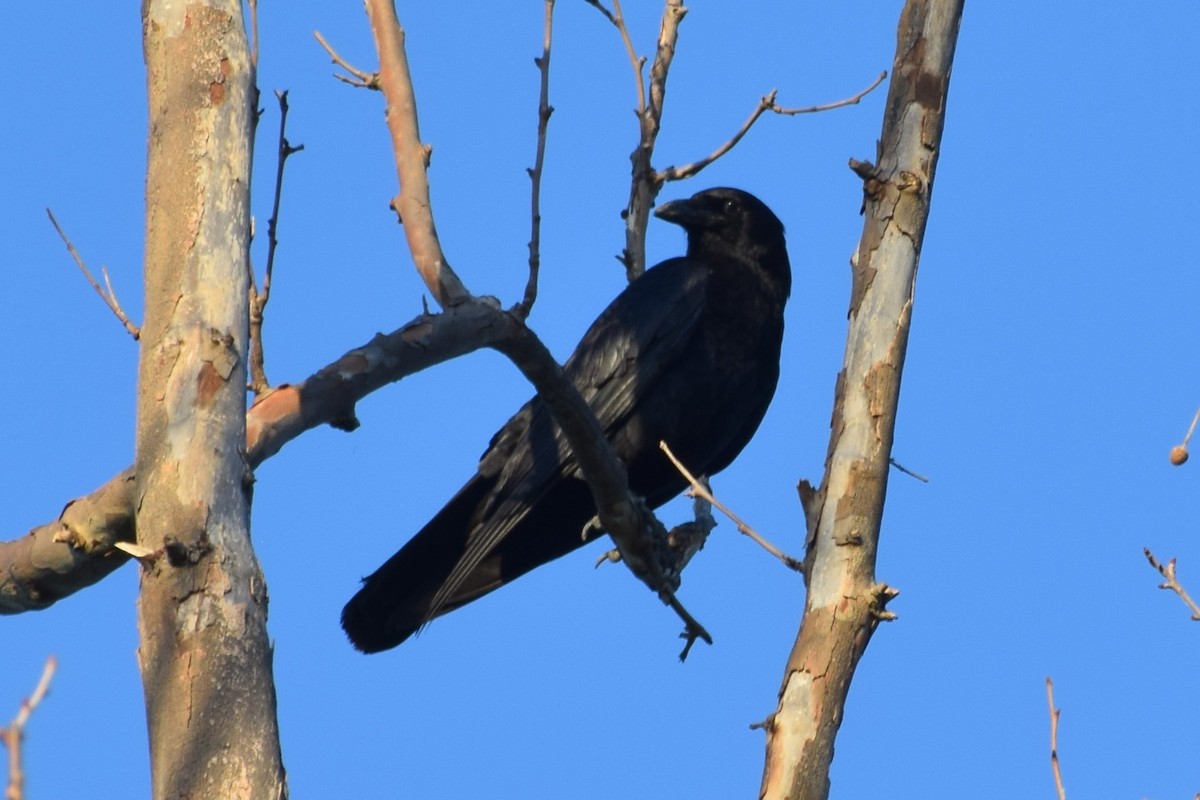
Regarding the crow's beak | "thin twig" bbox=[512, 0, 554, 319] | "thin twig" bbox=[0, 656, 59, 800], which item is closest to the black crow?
the crow's beak

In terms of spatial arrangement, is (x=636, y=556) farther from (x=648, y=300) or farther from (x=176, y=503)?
(x=176, y=503)

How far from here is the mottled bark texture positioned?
274 cm

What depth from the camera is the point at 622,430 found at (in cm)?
672

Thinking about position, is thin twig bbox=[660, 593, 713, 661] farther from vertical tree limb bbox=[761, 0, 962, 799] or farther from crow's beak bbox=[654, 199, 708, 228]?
crow's beak bbox=[654, 199, 708, 228]

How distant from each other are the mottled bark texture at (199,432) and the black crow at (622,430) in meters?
2.91

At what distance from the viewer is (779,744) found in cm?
386

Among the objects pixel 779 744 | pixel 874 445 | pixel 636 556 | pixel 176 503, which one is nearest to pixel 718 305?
pixel 636 556

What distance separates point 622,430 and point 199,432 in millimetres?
3778

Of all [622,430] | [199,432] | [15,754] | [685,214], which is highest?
[685,214]

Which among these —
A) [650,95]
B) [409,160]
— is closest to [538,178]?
[409,160]

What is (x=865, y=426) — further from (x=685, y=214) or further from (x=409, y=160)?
(x=685, y=214)

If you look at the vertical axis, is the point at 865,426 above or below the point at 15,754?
above

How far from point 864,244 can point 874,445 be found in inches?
28.5

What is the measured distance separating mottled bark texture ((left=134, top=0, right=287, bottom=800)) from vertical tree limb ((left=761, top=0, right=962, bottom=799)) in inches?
59.9
